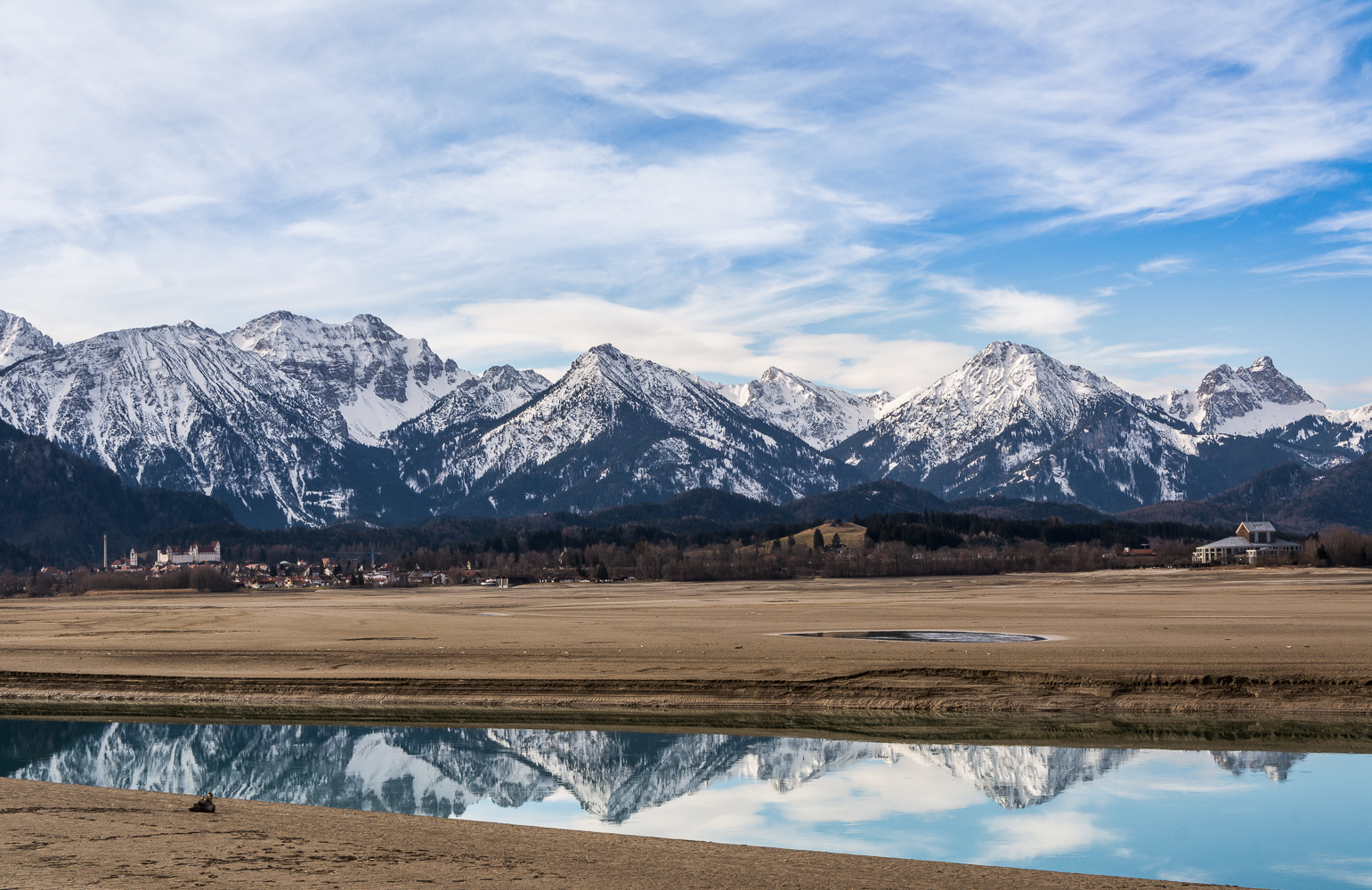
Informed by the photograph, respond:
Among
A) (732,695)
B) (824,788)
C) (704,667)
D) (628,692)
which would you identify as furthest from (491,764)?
(704,667)

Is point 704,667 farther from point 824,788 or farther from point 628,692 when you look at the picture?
point 824,788

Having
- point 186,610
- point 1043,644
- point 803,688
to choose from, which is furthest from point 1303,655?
point 186,610

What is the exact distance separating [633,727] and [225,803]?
16.2 metres

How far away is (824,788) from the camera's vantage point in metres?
31.1

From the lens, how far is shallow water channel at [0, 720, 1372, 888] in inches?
985

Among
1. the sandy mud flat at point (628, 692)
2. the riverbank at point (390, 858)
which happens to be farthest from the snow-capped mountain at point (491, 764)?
the riverbank at point (390, 858)

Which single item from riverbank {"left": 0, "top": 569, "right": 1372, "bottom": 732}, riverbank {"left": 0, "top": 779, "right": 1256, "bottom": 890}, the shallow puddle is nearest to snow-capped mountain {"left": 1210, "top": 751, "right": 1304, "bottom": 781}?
riverbank {"left": 0, "top": 569, "right": 1372, "bottom": 732}

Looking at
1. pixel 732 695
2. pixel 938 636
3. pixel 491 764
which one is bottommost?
pixel 491 764

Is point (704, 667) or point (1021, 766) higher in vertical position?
point (704, 667)

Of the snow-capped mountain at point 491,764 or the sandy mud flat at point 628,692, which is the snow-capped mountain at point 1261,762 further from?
the sandy mud flat at point 628,692

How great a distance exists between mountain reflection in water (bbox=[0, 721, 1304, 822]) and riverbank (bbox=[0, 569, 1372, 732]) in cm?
371

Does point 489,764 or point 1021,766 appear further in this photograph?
point 489,764

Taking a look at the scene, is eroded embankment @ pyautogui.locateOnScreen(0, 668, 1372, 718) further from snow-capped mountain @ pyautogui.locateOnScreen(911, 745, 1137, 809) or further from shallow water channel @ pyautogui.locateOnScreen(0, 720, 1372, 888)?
snow-capped mountain @ pyautogui.locateOnScreen(911, 745, 1137, 809)

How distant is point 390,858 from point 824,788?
13653 millimetres
